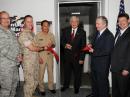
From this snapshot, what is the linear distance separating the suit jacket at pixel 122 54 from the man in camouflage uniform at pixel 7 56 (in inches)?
62.8

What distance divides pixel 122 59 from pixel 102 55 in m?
0.50

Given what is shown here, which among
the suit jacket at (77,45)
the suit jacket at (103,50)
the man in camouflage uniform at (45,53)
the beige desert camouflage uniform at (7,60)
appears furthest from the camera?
the suit jacket at (77,45)

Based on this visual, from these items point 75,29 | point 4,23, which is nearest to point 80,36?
point 75,29

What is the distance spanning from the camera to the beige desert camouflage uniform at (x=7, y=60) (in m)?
3.75

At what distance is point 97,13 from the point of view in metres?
5.88

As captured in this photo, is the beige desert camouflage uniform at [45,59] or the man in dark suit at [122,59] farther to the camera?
the beige desert camouflage uniform at [45,59]

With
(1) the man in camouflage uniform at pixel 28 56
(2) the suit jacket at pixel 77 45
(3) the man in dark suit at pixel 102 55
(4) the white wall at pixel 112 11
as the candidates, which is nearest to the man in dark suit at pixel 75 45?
(2) the suit jacket at pixel 77 45

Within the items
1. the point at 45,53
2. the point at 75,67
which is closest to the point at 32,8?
the point at 45,53

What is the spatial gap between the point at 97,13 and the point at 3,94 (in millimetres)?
3134

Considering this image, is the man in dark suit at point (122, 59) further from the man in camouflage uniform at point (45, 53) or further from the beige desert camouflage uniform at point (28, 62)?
the man in camouflage uniform at point (45, 53)

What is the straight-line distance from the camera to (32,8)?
5750mm

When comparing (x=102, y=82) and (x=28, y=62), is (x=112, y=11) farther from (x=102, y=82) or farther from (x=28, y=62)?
(x=28, y=62)

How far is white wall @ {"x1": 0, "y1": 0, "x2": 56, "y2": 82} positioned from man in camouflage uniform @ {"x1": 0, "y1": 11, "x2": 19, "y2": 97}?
1.92m

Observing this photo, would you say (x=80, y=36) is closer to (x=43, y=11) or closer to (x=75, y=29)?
(x=75, y=29)
